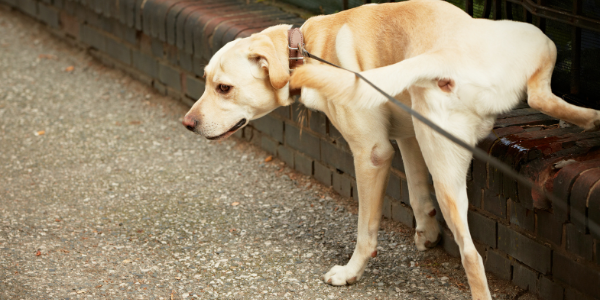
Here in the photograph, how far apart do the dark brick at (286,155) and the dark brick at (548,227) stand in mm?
2196

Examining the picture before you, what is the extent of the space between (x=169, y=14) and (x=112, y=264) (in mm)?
2577

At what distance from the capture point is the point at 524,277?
10.4ft

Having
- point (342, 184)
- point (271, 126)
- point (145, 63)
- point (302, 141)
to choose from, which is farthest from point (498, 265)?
point (145, 63)

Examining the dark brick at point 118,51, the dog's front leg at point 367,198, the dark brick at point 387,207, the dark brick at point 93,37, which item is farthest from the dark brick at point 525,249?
the dark brick at point 93,37

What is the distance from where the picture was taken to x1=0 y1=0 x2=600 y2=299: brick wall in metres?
2.80

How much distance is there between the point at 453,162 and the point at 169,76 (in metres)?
3.76

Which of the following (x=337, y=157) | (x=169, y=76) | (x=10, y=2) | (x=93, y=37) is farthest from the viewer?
(x=10, y=2)

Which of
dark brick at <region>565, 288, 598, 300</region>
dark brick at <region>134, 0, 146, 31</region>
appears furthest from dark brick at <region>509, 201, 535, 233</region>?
dark brick at <region>134, 0, 146, 31</region>

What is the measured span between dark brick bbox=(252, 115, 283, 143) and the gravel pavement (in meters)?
0.20

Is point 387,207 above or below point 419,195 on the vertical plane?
below

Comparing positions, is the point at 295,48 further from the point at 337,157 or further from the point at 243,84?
the point at 337,157

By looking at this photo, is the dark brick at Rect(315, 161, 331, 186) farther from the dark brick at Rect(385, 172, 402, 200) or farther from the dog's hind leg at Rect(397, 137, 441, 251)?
the dog's hind leg at Rect(397, 137, 441, 251)

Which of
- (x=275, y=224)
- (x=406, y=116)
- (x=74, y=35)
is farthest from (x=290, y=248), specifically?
(x=74, y=35)

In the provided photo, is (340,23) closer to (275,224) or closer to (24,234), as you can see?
(275,224)
